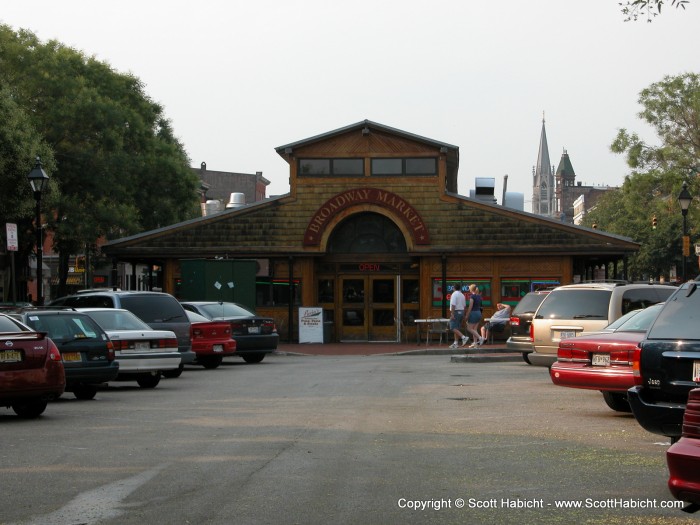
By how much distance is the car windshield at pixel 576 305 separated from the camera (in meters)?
20.6

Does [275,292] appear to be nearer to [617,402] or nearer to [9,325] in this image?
[9,325]

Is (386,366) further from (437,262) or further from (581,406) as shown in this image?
(437,262)

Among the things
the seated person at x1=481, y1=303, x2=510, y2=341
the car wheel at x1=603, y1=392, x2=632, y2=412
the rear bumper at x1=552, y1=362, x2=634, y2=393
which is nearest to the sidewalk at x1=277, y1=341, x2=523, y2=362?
the seated person at x1=481, y1=303, x2=510, y2=341

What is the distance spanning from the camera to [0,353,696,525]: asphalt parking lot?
8.25m

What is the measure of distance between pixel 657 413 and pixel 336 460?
2989mm

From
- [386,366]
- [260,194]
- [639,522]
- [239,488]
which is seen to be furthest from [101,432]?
[260,194]

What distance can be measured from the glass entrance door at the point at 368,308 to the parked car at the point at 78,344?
2315cm

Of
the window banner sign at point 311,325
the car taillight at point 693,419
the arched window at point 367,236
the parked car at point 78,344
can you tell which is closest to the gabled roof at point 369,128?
the arched window at point 367,236

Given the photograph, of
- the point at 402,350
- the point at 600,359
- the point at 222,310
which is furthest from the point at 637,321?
the point at 402,350

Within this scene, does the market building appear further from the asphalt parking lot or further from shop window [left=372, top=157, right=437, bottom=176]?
the asphalt parking lot

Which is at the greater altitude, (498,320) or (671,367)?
(671,367)

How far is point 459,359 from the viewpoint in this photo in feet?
94.4

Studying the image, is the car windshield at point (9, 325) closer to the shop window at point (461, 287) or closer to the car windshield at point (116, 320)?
the car windshield at point (116, 320)

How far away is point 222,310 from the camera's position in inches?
1112
